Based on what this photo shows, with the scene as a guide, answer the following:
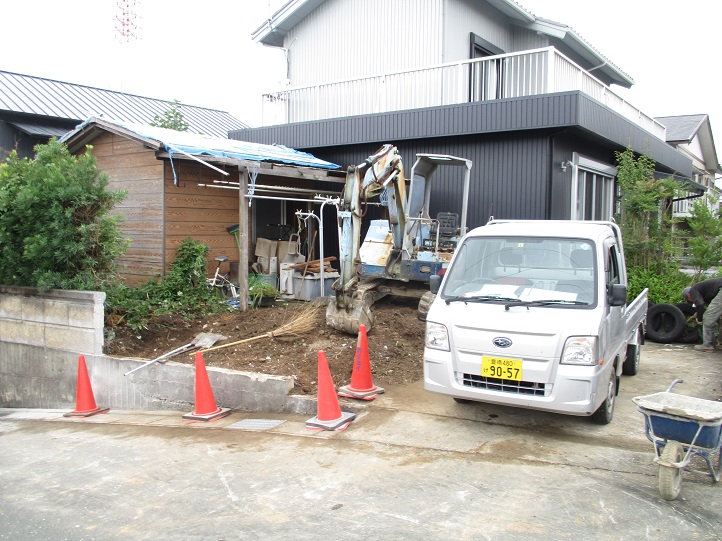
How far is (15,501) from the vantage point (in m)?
4.73

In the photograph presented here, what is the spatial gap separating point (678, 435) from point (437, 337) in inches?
85.8

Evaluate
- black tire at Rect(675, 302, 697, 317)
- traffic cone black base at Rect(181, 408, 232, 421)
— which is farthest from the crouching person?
traffic cone black base at Rect(181, 408, 232, 421)

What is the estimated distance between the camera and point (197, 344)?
→ 28.9 ft

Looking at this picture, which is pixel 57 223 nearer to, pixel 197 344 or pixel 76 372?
pixel 76 372

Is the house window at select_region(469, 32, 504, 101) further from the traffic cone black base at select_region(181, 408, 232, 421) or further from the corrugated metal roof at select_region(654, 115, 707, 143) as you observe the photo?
the corrugated metal roof at select_region(654, 115, 707, 143)

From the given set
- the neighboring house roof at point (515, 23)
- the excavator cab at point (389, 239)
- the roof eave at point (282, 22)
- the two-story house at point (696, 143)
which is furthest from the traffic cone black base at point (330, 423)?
the two-story house at point (696, 143)

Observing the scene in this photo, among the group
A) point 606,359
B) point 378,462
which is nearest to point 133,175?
point 378,462

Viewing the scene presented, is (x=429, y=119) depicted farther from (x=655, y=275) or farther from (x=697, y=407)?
(x=697, y=407)

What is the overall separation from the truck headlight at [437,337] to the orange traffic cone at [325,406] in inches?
45.2

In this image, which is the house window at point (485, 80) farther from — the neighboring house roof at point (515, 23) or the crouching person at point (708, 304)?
the crouching person at point (708, 304)

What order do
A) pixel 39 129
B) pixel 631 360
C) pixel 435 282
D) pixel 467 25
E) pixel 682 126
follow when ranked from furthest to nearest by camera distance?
1. pixel 682 126
2. pixel 39 129
3. pixel 467 25
4. pixel 631 360
5. pixel 435 282

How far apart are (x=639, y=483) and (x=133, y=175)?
1031 cm

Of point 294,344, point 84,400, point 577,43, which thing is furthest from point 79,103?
point 294,344

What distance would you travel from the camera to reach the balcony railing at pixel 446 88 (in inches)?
454
